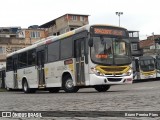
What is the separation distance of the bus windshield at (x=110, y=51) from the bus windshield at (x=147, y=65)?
25498 millimetres

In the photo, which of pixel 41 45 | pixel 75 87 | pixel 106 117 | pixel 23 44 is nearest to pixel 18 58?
pixel 41 45

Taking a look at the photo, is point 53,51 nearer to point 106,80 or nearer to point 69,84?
point 69,84

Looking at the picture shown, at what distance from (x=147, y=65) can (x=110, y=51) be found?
1058 inches

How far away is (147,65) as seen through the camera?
44656 mm

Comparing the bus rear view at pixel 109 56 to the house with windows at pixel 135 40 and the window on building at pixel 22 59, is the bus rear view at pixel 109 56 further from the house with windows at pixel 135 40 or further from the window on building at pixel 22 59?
the house with windows at pixel 135 40

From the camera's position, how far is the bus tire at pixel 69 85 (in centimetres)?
1967

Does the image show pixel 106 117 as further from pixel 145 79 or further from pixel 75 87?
pixel 145 79

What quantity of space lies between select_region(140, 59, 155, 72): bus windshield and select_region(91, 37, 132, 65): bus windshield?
83.7 feet

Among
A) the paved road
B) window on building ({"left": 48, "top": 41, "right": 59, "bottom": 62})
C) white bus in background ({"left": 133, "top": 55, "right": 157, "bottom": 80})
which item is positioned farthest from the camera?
white bus in background ({"left": 133, "top": 55, "right": 157, "bottom": 80})

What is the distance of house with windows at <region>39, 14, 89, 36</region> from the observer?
84.5m

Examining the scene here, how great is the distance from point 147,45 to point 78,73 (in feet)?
292

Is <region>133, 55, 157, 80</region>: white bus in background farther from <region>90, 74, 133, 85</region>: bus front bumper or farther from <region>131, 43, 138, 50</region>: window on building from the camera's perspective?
<region>131, 43, 138, 50</region>: window on building

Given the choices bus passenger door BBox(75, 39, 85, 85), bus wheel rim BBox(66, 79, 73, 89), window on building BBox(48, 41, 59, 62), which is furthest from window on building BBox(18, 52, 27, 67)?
bus passenger door BBox(75, 39, 85, 85)

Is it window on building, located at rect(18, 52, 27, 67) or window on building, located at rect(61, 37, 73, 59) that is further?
window on building, located at rect(18, 52, 27, 67)
